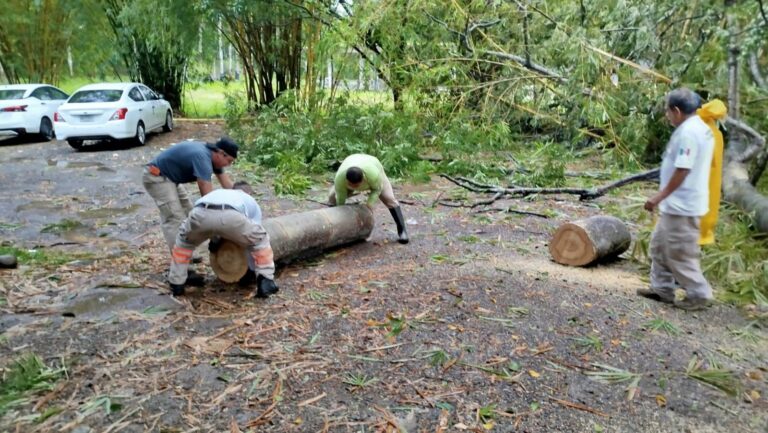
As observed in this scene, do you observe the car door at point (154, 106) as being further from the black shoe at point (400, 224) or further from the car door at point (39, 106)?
the black shoe at point (400, 224)

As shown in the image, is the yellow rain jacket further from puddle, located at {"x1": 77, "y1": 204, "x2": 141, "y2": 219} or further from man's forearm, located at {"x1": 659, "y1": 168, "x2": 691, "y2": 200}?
puddle, located at {"x1": 77, "y1": 204, "x2": 141, "y2": 219}

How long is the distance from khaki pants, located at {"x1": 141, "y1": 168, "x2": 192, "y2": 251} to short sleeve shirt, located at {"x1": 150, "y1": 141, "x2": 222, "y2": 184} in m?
0.09

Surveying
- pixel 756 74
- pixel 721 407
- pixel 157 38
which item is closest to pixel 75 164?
pixel 157 38

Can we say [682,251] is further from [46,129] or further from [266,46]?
[46,129]

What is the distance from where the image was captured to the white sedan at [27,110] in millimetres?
14086

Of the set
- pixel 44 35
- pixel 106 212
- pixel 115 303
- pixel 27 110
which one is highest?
pixel 44 35

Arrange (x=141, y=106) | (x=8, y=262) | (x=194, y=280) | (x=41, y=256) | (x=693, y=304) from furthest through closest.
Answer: (x=141, y=106)
(x=41, y=256)
(x=8, y=262)
(x=194, y=280)
(x=693, y=304)

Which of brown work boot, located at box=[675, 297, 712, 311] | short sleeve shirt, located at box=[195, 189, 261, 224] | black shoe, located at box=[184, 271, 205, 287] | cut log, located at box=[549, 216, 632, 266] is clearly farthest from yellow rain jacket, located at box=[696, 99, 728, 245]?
black shoe, located at box=[184, 271, 205, 287]

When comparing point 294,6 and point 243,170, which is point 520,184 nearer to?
point 243,170

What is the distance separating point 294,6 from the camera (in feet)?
43.0

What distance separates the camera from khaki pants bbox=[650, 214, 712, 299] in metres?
4.51

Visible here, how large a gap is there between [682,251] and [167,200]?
13.6ft

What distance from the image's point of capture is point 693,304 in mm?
4652

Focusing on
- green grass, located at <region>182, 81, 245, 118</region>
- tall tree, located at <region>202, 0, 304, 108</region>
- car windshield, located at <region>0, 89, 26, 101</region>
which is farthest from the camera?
green grass, located at <region>182, 81, 245, 118</region>
